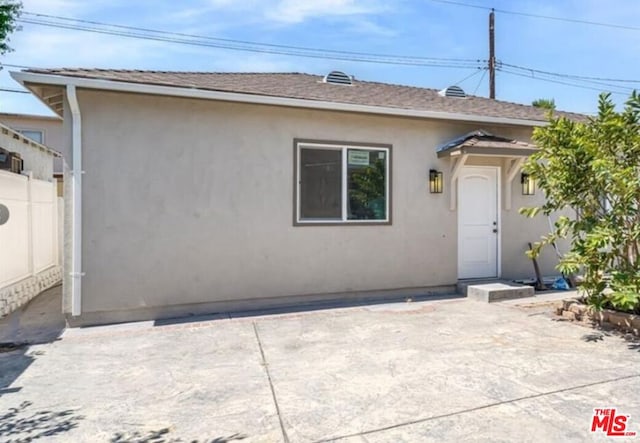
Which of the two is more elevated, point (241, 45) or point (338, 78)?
point (241, 45)

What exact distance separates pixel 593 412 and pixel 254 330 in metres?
3.88

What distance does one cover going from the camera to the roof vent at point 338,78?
9492mm

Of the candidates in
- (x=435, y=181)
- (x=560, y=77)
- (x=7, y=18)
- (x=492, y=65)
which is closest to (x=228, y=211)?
(x=435, y=181)

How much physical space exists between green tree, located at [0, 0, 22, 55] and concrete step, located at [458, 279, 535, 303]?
17.5 m

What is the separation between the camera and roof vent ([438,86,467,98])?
34.7ft

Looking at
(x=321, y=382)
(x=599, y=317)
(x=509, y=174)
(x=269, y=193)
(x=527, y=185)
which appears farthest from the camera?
(x=527, y=185)

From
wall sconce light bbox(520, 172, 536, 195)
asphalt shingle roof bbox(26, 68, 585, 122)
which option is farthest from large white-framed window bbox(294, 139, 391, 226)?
wall sconce light bbox(520, 172, 536, 195)

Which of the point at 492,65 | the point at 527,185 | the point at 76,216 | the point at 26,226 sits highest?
the point at 492,65

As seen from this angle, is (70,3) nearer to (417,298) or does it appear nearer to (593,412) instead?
(417,298)

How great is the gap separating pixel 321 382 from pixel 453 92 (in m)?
9.12

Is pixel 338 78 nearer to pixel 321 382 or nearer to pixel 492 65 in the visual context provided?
pixel 321 382

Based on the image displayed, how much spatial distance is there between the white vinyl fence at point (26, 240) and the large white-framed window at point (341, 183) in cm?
476

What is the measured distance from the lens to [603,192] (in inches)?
213

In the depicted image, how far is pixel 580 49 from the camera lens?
52.4 ft
